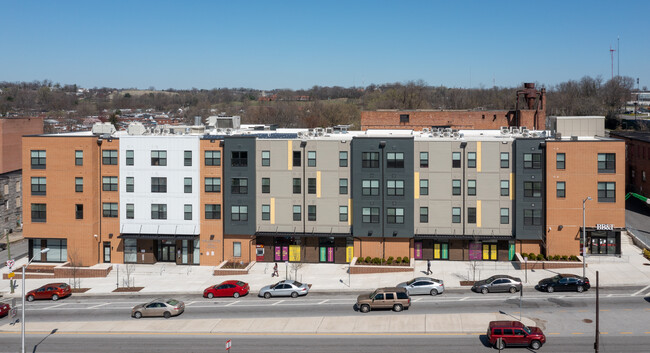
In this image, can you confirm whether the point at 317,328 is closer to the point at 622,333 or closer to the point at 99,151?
the point at 622,333

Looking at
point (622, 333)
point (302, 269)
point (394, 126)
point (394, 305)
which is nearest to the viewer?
point (622, 333)

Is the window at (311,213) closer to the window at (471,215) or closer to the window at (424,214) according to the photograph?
the window at (424,214)

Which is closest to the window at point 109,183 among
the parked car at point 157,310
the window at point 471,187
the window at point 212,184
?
the window at point 212,184

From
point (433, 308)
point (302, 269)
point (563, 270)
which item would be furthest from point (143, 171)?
point (563, 270)

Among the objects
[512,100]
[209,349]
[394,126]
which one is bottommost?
[209,349]

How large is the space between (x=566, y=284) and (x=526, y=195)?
511 inches

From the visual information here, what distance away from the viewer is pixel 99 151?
65.9 metres

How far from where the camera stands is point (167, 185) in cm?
6538

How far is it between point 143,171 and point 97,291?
13682 millimetres

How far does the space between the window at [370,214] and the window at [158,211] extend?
2050 cm

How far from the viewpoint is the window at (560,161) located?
6106 centimetres

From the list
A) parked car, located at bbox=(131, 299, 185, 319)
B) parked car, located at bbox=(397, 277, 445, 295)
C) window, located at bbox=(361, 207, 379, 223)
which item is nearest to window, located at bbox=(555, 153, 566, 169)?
window, located at bbox=(361, 207, 379, 223)

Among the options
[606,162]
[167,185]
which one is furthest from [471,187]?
[167,185]

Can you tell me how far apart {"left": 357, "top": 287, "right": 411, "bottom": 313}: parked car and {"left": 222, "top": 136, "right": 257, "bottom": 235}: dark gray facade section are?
65.4ft
